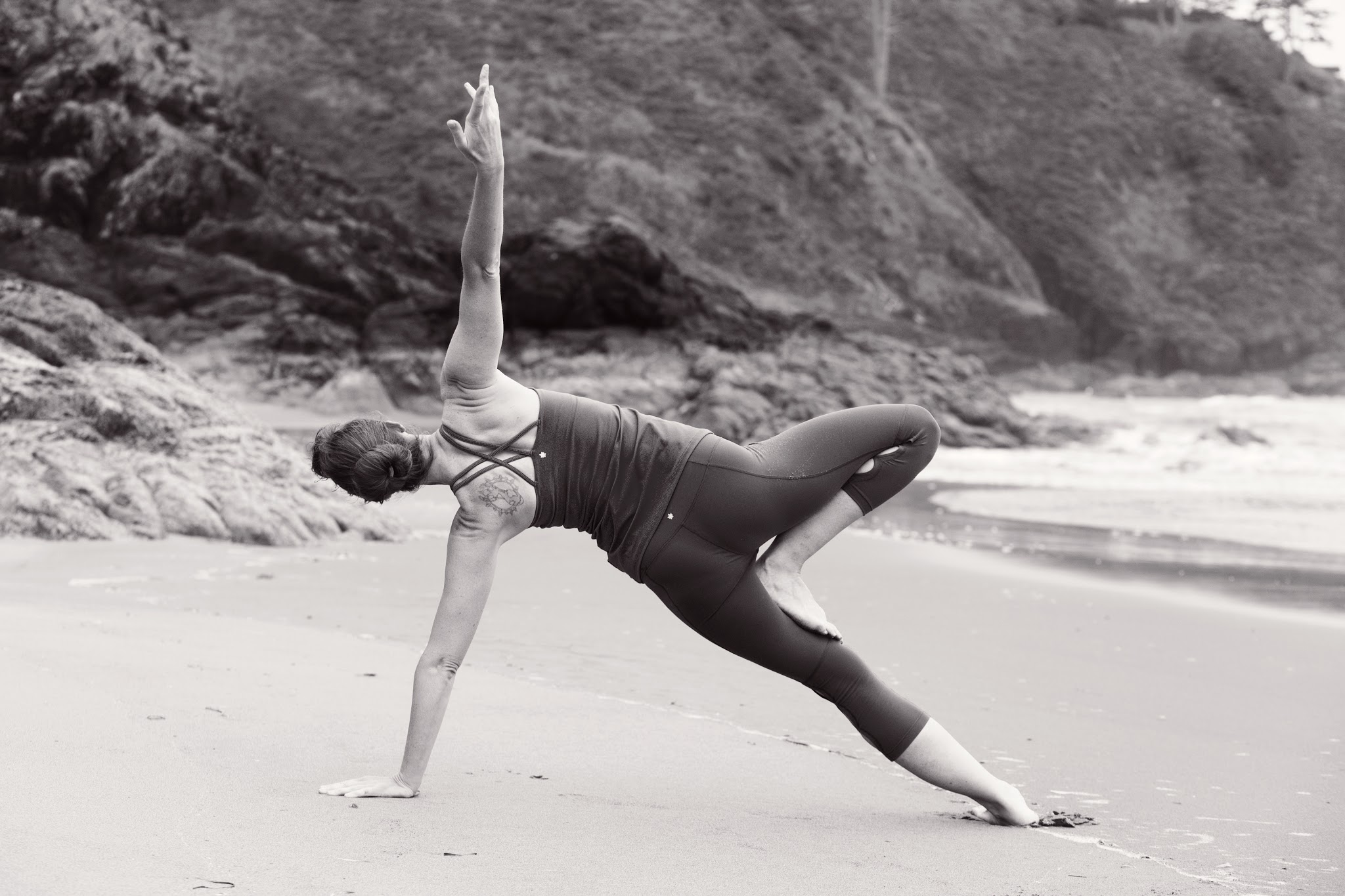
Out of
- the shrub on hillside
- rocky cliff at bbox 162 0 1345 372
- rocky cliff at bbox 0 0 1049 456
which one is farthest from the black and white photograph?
the shrub on hillside

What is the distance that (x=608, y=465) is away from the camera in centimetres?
329

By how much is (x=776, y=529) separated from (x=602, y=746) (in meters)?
0.97

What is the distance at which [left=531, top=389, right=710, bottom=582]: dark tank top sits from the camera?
3287 millimetres

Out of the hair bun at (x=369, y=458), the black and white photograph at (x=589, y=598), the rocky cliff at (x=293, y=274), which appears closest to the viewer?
the black and white photograph at (x=589, y=598)

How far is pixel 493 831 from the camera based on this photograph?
3.03 meters

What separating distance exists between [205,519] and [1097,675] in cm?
504

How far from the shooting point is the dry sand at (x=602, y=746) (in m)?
2.83

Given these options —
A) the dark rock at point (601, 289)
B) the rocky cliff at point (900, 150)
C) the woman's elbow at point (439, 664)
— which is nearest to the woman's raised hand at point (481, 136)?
the woman's elbow at point (439, 664)

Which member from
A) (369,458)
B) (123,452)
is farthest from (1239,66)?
(369,458)

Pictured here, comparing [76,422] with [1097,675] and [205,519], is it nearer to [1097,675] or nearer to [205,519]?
[205,519]

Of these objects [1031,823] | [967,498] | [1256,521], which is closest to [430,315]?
[967,498]

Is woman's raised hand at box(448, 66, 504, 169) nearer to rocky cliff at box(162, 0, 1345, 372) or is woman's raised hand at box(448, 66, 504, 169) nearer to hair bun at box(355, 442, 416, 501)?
hair bun at box(355, 442, 416, 501)

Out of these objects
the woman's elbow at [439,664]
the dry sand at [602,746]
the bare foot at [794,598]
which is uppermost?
the bare foot at [794,598]

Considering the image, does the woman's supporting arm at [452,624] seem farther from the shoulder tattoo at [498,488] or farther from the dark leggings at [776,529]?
the dark leggings at [776,529]
